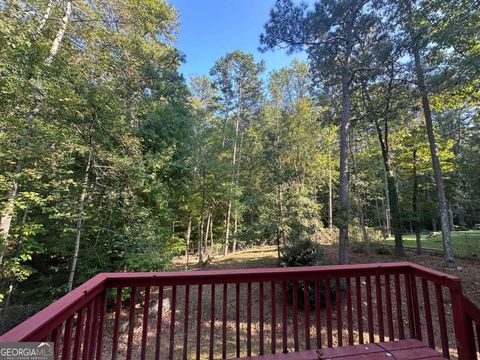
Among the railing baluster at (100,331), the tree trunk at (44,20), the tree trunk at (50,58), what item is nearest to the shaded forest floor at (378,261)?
the railing baluster at (100,331)

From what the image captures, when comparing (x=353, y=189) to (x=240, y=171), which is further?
(x=240, y=171)

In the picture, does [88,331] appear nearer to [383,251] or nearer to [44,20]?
[44,20]

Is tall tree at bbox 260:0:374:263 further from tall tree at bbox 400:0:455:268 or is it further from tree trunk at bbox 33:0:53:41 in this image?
tree trunk at bbox 33:0:53:41

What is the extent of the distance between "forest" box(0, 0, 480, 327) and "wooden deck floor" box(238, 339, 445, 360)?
161 inches

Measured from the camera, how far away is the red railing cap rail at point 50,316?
826 mm

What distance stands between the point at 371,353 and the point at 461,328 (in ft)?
2.10

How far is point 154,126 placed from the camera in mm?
6641

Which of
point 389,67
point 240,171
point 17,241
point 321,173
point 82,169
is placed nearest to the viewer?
point 17,241

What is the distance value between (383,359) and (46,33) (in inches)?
308

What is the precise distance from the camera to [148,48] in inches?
274

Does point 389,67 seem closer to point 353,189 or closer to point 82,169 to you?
point 353,189

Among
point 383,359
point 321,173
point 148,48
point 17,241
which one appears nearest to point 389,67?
point 321,173

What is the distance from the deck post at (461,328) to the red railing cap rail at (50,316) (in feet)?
7.78

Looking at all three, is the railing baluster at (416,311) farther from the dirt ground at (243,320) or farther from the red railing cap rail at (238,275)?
the dirt ground at (243,320)
